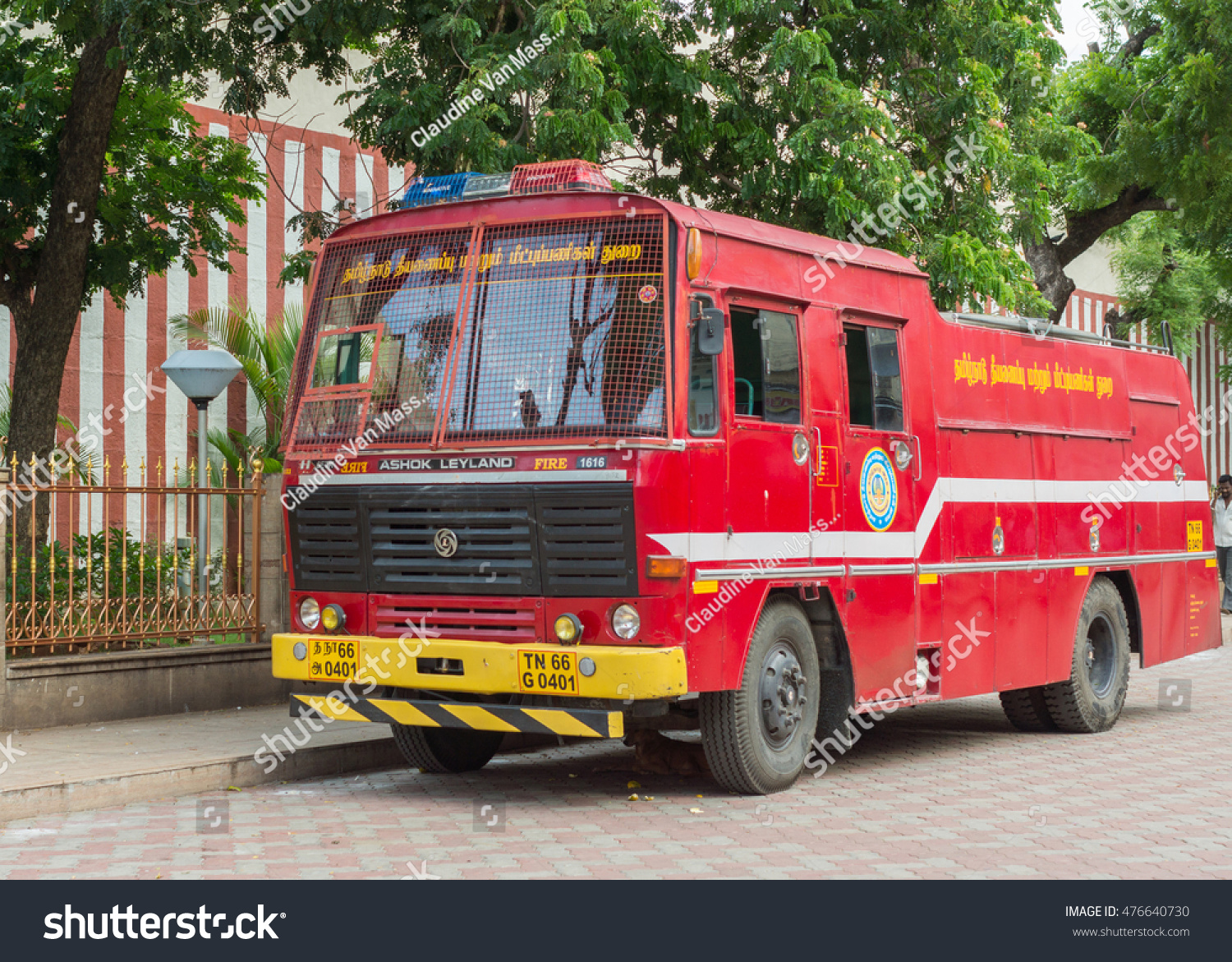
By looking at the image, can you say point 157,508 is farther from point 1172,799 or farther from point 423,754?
point 1172,799

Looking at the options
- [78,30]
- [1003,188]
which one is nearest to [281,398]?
[78,30]

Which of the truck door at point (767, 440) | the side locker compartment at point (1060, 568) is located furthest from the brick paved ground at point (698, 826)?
the truck door at point (767, 440)

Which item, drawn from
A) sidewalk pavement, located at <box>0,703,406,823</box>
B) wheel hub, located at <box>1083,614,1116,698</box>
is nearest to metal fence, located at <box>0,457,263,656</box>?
sidewalk pavement, located at <box>0,703,406,823</box>

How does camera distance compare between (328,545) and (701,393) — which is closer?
(701,393)

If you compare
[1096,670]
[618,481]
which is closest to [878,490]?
[618,481]

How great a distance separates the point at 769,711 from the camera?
8.67 m

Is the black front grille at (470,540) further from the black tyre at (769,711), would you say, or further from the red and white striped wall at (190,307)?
the red and white striped wall at (190,307)

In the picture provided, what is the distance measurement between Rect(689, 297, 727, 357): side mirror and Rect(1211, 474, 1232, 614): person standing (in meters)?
14.8

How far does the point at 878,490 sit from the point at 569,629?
258 centimetres

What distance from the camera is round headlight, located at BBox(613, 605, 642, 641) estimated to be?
788 cm

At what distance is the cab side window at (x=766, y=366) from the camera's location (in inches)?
333

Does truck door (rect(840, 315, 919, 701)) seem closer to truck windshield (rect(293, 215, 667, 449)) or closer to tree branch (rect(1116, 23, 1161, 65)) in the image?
truck windshield (rect(293, 215, 667, 449))

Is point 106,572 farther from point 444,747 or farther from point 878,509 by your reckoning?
point 878,509

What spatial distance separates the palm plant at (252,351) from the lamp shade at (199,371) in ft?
20.2
